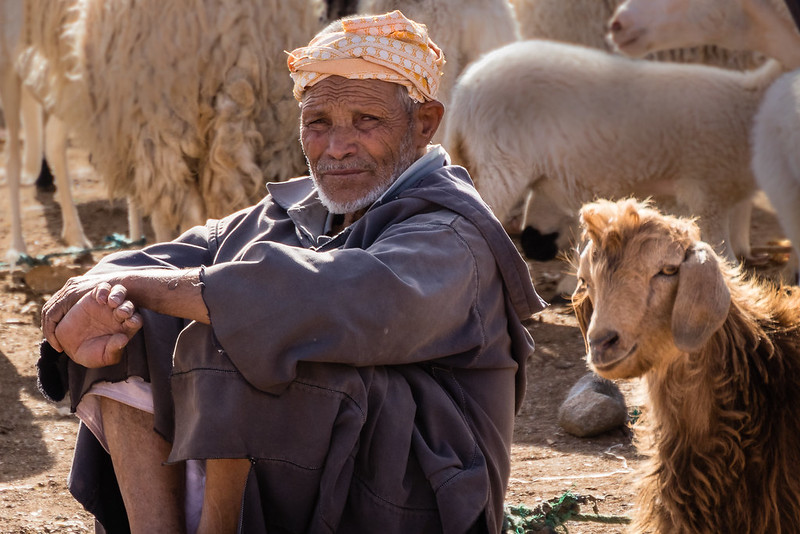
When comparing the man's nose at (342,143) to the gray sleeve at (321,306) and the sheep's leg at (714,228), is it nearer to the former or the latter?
the gray sleeve at (321,306)

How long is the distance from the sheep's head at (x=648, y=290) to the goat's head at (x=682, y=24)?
12.8 feet

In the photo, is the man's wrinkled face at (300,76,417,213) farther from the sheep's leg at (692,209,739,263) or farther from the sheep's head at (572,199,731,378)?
the sheep's leg at (692,209,739,263)

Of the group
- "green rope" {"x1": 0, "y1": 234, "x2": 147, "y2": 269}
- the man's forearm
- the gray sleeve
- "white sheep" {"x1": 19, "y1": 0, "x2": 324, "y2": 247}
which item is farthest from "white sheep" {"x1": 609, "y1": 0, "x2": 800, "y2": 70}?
the man's forearm

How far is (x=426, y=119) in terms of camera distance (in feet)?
8.73

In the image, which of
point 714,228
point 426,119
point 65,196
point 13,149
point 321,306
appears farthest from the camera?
point 65,196

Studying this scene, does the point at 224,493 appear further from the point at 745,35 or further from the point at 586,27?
the point at 586,27

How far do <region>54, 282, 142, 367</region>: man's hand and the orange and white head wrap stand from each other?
0.73m

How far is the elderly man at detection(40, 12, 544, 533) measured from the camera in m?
2.10

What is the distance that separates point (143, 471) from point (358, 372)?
1.73ft

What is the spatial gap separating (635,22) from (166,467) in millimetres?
4384

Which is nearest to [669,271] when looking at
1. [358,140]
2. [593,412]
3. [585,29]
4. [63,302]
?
[358,140]

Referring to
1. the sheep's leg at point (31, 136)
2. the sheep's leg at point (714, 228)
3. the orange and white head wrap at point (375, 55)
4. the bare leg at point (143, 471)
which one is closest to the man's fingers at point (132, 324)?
the bare leg at point (143, 471)

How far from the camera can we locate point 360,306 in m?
2.09

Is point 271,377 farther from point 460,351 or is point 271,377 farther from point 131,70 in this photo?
point 131,70
